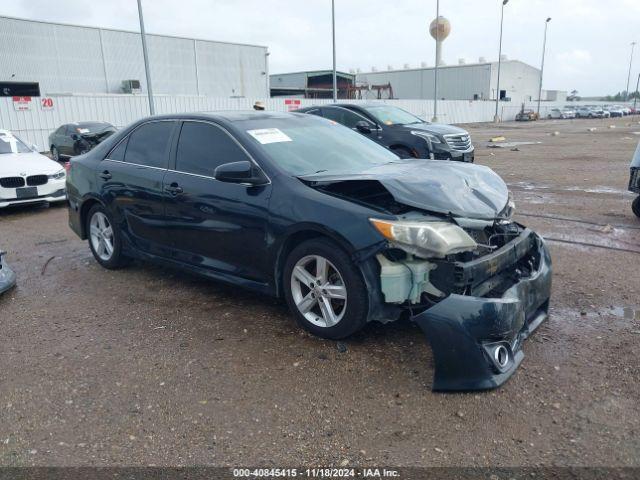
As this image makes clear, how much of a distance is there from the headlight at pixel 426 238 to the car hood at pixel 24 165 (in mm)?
7824

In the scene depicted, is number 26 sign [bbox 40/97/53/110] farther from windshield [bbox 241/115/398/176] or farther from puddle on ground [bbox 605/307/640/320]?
puddle on ground [bbox 605/307/640/320]

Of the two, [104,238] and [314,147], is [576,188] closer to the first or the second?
[314,147]

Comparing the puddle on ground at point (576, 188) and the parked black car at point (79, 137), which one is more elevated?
the parked black car at point (79, 137)

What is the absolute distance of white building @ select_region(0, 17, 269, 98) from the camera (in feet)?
117

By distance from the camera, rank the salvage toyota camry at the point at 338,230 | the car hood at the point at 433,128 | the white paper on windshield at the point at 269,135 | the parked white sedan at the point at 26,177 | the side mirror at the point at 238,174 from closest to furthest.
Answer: the salvage toyota camry at the point at 338,230, the side mirror at the point at 238,174, the white paper on windshield at the point at 269,135, the parked white sedan at the point at 26,177, the car hood at the point at 433,128

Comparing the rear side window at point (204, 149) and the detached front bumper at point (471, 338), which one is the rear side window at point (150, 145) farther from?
the detached front bumper at point (471, 338)

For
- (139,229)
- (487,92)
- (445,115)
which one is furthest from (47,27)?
(487,92)

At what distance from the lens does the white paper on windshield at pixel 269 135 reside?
4.20 meters

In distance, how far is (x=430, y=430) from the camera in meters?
2.73

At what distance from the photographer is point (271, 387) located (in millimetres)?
3174

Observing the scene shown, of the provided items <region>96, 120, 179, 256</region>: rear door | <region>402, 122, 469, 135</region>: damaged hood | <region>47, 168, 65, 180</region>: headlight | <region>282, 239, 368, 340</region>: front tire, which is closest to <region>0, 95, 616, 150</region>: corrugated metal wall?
<region>402, 122, 469, 135</region>: damaged hood

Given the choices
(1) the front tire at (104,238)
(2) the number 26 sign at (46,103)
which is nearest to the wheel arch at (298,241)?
(1) the front tire at (104,238)

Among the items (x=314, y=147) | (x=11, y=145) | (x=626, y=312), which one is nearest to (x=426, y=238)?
(x=314, y=147)

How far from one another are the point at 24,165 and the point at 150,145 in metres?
5.34
